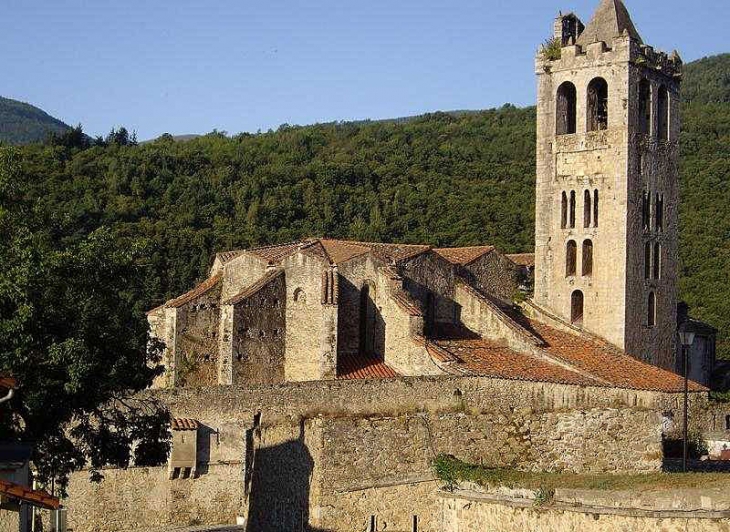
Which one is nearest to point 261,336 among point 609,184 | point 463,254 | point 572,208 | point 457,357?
point 457,357

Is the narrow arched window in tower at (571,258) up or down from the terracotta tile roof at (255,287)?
up

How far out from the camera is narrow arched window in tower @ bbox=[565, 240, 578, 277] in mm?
42469

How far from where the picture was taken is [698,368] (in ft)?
157

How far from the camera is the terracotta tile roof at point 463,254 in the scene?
41.0 meters

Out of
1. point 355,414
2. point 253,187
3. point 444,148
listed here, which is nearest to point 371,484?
point 355,414

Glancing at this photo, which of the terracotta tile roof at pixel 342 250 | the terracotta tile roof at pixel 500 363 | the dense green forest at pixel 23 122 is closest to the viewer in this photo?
the terracotta tile roof at pixel 500 363

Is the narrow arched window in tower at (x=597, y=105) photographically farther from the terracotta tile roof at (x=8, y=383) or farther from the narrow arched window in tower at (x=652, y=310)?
the terracotta tile roof at (x=8, y=383)

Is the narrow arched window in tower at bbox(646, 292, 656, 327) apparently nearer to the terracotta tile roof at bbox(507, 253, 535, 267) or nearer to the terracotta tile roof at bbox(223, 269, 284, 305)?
the terracotta tile roof at bbox(507, 253, 535, 267)

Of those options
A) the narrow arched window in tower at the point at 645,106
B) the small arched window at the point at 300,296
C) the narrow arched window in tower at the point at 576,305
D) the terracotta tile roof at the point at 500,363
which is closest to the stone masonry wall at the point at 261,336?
the small arched window at the point at 300,296

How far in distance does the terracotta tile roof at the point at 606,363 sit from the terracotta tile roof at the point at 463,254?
2339 millimetres

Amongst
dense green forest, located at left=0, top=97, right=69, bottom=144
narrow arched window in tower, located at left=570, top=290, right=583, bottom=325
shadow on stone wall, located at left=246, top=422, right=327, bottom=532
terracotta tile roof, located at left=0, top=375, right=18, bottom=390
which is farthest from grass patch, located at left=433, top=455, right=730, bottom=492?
dense green forest, located at left=0, top=97, right=69, bottom=144

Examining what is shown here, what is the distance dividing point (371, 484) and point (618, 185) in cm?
1497

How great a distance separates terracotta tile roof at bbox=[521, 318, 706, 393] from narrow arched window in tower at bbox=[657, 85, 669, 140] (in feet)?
23.6

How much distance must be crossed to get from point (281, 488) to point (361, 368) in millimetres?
6264
